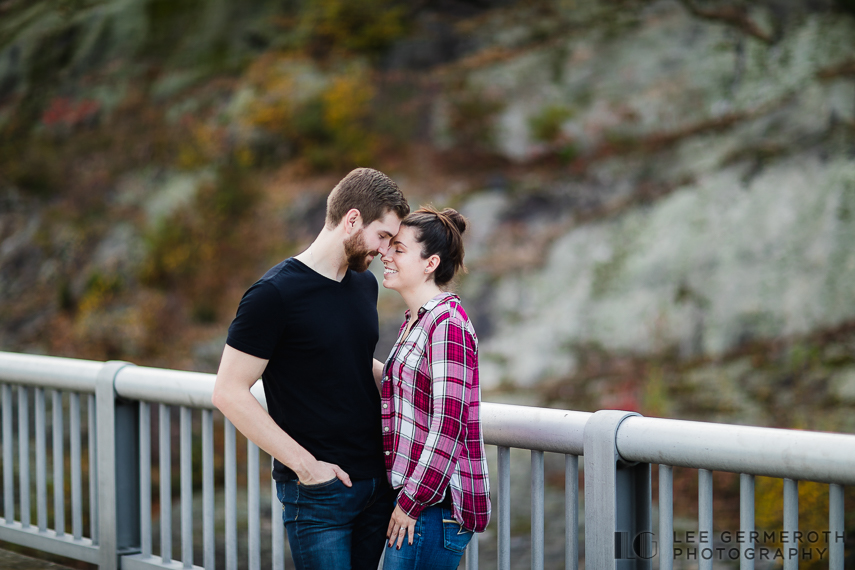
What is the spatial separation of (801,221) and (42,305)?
482 inches

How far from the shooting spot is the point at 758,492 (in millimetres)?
8617

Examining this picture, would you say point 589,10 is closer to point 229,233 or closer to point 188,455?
point 229,233

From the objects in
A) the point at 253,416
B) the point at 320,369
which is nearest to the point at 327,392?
the point at 320,369

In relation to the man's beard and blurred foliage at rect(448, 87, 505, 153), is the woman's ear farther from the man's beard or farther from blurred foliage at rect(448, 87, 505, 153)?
blurred foliage at rect(448, 87, 505, 153)

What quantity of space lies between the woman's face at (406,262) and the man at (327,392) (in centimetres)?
4

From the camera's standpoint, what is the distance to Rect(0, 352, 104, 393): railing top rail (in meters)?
3.57

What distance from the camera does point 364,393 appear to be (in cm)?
248

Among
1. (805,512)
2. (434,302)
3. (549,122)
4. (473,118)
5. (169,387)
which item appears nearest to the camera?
(434,302)

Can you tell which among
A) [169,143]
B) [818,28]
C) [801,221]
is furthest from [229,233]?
[818,28]

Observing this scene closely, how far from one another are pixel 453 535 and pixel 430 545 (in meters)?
0.07

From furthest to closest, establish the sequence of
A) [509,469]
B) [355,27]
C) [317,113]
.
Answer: [355,27] → [317,113] → [509,469]

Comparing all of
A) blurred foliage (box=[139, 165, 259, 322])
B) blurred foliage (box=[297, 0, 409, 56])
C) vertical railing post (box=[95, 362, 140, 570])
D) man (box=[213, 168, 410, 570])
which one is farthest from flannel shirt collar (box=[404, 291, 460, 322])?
blurred foliage (box=[297, 0, 409, 56])

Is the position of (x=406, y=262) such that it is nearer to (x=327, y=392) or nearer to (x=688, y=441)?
(x=327, y=392)

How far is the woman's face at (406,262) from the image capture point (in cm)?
240
